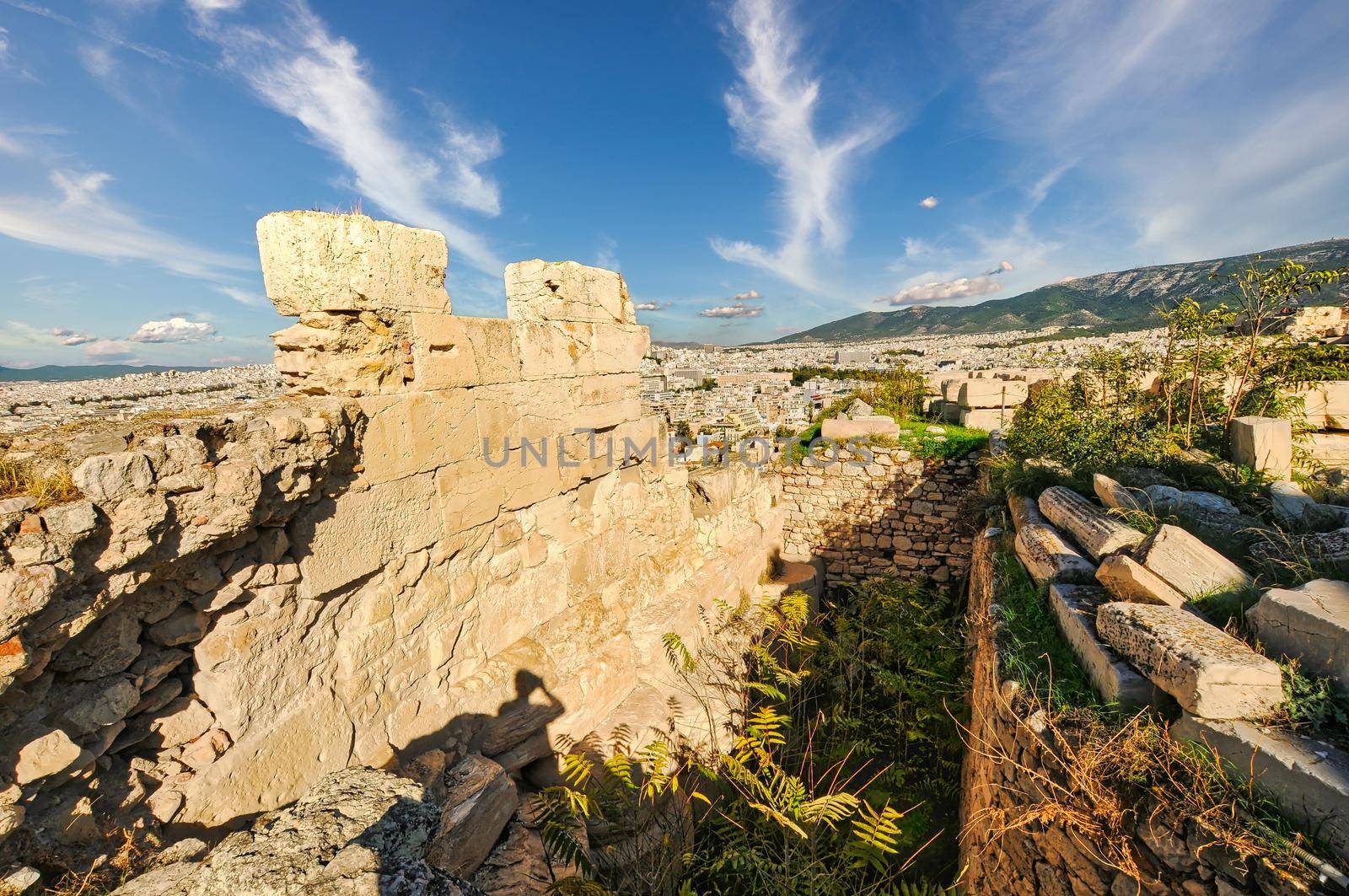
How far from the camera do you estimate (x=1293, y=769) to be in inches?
59.9

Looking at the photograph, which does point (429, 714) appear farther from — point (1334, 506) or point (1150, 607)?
point (1334, 506)

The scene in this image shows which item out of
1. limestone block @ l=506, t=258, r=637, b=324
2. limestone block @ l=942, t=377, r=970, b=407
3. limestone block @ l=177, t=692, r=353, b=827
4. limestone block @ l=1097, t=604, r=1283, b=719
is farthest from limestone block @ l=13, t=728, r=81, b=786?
limestone block @ l=942, t=377, r=970, b=407

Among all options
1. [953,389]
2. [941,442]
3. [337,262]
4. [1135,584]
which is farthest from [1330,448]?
[337,262]

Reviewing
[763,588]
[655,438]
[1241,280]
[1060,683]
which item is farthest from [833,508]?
[1060,683]

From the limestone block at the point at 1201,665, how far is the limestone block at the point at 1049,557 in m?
0.95

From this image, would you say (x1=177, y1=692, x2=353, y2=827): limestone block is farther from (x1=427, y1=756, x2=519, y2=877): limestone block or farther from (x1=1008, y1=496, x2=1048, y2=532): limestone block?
(x1=1008, y1=496, x2=1048, y2=532): limestone block

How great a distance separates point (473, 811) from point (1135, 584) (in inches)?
133

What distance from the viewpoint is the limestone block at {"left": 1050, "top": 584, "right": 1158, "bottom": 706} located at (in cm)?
208

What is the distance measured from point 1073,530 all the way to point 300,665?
15.5ft

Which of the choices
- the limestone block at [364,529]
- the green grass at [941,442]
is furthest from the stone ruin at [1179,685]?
the green grass at [941,442]

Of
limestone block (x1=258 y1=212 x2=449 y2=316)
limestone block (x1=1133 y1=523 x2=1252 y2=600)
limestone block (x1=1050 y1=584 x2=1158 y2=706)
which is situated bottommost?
limestone block (x1=1050 y1=584 x2=1158 y2=706)

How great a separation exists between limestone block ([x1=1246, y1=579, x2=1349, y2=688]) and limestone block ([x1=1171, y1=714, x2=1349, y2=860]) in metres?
0.32

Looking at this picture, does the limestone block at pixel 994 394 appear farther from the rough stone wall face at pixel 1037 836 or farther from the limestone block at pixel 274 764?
the limestone block at pixel 274 764

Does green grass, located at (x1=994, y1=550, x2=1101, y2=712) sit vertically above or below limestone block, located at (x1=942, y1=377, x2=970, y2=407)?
below
